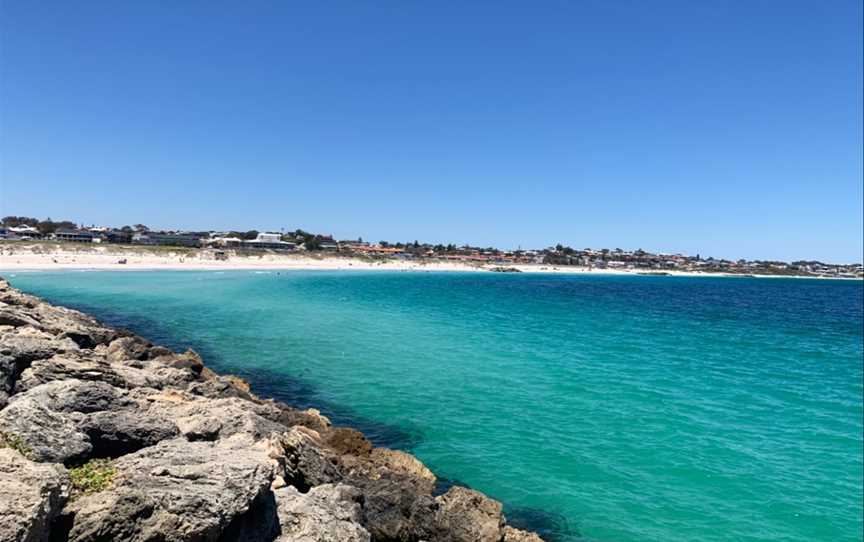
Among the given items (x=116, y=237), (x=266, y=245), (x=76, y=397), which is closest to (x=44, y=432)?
(x=76, y=397)

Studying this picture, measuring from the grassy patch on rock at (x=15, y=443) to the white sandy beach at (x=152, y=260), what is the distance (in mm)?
89597

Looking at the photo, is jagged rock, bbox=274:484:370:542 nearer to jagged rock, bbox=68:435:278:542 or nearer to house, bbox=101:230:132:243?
jagged rock, bbox=68:435:278:542

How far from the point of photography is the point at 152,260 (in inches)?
4363

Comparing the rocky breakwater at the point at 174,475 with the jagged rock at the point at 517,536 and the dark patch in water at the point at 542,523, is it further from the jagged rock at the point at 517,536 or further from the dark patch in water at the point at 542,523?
the dark patch in water at the point at 542,523

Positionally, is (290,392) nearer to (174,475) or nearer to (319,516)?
(319,516)

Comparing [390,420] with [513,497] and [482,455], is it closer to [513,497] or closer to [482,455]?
[482,455]

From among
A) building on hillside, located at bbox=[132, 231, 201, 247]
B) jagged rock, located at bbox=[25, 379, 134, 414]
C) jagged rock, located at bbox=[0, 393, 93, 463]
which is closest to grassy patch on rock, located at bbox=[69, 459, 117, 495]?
jagged rock, located at bbox=[0, 393, 93, 463]

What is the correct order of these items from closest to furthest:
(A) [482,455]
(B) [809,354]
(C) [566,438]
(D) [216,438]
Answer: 1. (D) [216,438]
2. (A) [482,455]
3. (C) [566,438]
4. (B) [809,354]

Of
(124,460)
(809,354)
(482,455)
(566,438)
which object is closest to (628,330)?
(809,354)

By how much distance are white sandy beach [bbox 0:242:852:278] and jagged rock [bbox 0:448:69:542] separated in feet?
299

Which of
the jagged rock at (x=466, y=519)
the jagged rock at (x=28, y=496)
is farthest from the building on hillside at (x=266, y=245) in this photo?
the jagged rock at (x=28, y=496)

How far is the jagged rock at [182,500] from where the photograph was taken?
5.63m

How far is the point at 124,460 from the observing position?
6.86 meters

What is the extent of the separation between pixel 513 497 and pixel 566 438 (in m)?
4.93
